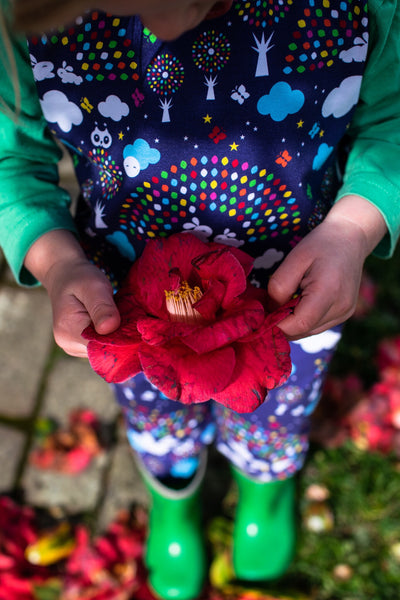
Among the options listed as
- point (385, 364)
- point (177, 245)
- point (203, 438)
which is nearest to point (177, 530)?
point (203, 438)

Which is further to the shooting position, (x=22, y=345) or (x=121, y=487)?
(x=22, y=345)

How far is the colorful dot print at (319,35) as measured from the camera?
0.63 m

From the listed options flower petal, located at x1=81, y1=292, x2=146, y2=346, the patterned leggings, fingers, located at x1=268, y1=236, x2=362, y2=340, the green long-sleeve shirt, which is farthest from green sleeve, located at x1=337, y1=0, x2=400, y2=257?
flower petal, located at x1=81, y1=292, x2=146, y2=346

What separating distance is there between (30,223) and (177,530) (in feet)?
2.57

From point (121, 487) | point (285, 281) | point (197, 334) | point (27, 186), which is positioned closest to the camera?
point (197, 334)

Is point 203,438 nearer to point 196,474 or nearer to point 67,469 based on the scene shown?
point 196,474

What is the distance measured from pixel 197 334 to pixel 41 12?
1.02 ft

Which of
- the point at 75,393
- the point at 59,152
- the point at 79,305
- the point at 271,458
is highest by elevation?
the point at 59,152

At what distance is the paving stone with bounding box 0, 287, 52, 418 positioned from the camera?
4.81 feet

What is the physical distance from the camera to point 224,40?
0.62 meters

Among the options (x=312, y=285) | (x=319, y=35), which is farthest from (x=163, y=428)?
(x=319, y=35)

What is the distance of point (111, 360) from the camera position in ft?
1.95

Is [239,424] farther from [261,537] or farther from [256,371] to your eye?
[256,371]

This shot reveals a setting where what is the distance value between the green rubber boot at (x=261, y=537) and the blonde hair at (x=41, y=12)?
1.01m
